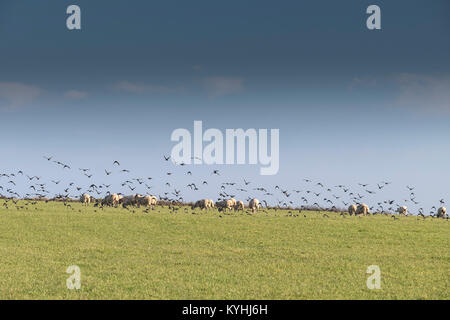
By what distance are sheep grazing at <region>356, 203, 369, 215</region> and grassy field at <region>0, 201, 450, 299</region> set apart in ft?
76.7

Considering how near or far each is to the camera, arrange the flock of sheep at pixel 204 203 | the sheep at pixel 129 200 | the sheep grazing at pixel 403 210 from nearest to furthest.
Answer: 1. the flock of sheep at pixel 204 203
2. the sheep at pixel 129 200
3. the sheep grazing at pixel 403 210

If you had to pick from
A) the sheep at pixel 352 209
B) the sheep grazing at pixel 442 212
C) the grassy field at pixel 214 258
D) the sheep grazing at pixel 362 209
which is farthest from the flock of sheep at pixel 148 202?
the sheep grazing at pixel 442 212

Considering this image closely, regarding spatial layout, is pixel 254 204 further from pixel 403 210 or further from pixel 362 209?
pixel 403 210

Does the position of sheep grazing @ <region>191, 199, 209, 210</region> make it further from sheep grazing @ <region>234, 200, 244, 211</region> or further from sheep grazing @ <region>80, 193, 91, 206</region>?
sheep grazing @ <region>80, 193, 91, 206</region>

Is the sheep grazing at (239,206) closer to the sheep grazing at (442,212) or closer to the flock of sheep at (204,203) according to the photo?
the flock of sheep at (204,203)

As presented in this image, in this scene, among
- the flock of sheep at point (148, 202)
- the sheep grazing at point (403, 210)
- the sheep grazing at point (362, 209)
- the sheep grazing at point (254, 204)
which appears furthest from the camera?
the sheep grazing at point (403, 210)

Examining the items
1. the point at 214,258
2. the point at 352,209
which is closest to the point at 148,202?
the point at 352,209

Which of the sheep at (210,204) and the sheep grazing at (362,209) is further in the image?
the sheep at (210,204)

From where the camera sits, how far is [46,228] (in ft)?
125

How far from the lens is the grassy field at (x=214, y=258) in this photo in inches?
713

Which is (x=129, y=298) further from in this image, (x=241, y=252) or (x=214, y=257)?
(x=241, y=252)
